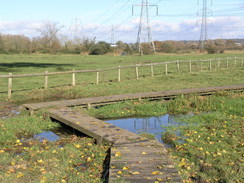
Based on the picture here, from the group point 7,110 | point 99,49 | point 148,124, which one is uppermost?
point 99,49

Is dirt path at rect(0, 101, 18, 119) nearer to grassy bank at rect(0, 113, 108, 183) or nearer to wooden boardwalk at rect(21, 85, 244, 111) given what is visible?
wooden boardwalk at rect(21, 85, 244, 111)

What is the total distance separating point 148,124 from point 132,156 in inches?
182

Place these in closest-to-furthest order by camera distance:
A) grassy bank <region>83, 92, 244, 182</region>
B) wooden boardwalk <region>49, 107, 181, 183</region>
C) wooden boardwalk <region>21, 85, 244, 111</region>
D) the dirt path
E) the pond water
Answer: wooden boardwalk <region>49, 107, 181, 183</region> < grassy bank <region>83, 92, 244, 182</region> < the pond water < the dirt path < wooden boardwalk <region>21, 85, 244, 111</region>

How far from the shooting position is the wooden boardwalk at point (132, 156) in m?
5.53

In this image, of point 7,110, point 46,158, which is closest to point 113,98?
point 7,110

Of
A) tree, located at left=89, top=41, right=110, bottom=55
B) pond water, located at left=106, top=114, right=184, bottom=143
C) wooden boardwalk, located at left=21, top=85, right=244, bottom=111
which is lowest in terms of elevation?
pond water, located at left=106, top=114, right=184, bottom=143

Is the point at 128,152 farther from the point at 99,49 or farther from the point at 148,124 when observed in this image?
the point at 99,49

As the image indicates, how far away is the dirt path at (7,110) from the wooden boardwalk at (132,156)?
142 inches

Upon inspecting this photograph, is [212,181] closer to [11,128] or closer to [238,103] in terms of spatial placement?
[11,128]

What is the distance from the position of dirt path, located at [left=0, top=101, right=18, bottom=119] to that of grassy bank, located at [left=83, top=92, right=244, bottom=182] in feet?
9.36

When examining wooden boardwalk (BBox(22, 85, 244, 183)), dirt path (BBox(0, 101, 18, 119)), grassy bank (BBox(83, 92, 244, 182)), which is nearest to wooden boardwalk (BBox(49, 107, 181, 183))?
wooden boardwalk (BBox(22, 85, 244, 183))

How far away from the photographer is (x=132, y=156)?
21.5ft

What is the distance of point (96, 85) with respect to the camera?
62.8 ft

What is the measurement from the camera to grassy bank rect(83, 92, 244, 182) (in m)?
6.43
